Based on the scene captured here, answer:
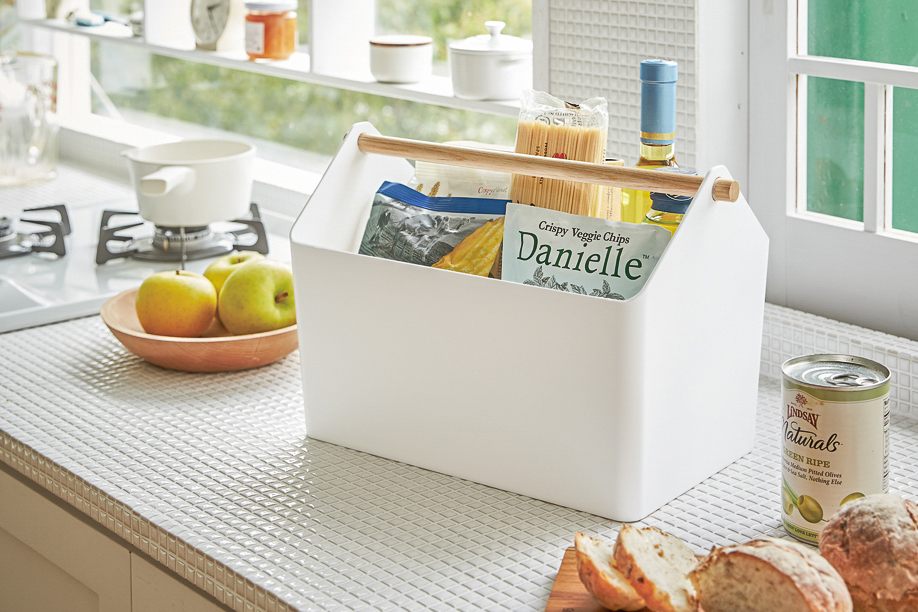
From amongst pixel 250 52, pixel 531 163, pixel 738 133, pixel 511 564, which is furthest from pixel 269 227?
pixel 511 564

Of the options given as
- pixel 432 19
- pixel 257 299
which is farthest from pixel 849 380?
pixel 432 19

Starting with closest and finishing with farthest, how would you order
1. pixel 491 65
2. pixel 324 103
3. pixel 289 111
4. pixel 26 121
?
pixel 491 65
pixel 26 121
pixel 324 103
pixel 289 111

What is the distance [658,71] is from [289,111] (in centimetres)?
566

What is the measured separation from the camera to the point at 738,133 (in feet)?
4.06

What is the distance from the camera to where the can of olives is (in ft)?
2.37

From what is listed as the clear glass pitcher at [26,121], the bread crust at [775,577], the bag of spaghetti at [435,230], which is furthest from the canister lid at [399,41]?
the bread crust at [775,577]

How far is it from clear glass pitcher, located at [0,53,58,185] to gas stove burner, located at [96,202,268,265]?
0.61 m

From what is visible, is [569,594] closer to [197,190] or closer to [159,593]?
[159,593]

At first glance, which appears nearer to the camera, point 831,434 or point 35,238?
point 831,434

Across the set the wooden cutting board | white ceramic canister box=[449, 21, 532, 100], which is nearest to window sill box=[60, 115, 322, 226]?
white ceramic canister box=[449, 21, 532, 100]

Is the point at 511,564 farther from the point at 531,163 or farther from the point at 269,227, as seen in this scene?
the point at 269,227

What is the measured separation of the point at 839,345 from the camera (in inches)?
43.7

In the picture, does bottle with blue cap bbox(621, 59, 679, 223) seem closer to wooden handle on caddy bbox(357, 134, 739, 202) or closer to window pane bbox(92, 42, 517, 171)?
wooden handle on caddy bbox(357, 134, 739, 202)

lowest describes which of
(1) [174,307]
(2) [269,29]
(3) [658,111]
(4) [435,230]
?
(1) [174,307]
